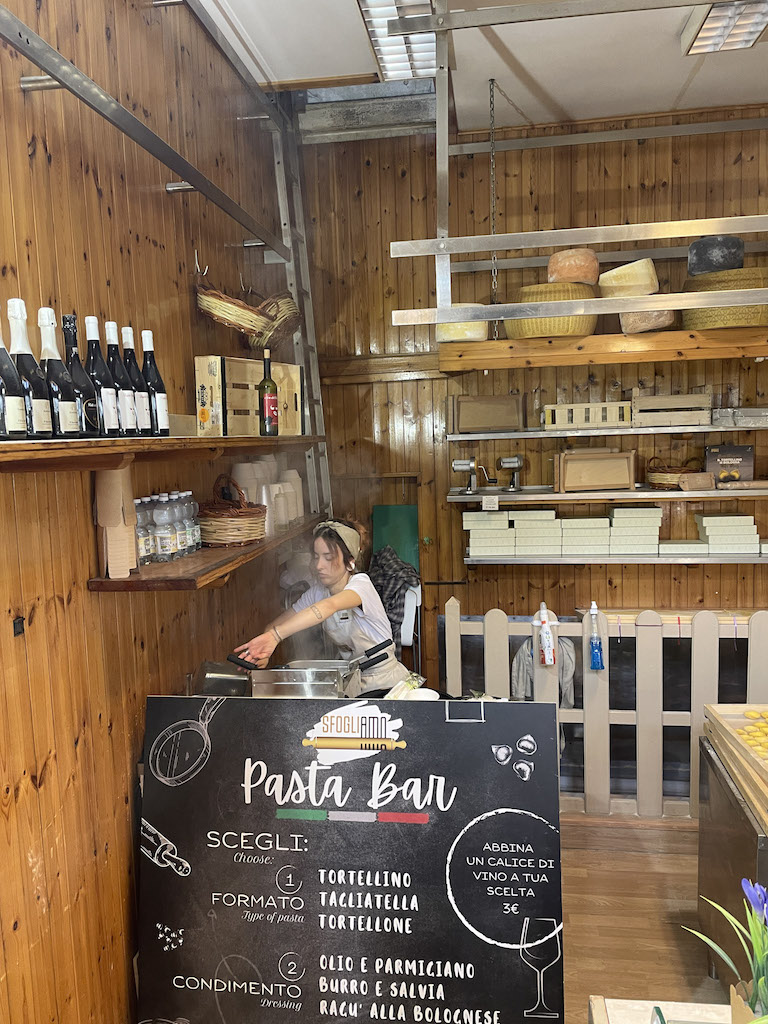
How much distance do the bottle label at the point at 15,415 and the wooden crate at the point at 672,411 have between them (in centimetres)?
350

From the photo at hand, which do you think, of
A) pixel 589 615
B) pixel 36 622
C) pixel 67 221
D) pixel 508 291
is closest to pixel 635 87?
pixel 508 291

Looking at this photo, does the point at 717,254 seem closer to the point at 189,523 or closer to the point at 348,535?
the point at 348,535

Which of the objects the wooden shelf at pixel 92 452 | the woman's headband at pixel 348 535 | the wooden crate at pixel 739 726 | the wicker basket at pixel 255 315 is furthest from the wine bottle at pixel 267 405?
the wooden crate at pixel 739 726

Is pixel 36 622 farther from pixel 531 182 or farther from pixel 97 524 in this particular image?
pixel 531 182

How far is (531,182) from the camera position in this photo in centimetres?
471

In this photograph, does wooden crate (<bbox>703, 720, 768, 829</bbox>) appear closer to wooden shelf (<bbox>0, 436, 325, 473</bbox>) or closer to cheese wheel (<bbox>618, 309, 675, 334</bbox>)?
wooden shelf (<bbox>0, 436, 325, 473</bbox>)

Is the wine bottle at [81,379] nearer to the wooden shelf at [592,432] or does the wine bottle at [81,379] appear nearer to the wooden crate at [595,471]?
the wooden shelf at [592,432]

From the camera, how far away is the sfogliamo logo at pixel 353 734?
2.31m

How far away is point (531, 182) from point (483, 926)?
4040 millimetres

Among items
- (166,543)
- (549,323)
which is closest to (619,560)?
(549,323)

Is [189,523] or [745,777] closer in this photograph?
[745,777]

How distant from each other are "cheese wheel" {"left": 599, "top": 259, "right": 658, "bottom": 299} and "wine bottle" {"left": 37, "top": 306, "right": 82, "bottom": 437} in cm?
253

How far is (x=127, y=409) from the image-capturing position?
2.02 metres

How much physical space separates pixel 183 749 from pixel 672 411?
3.20 meters
